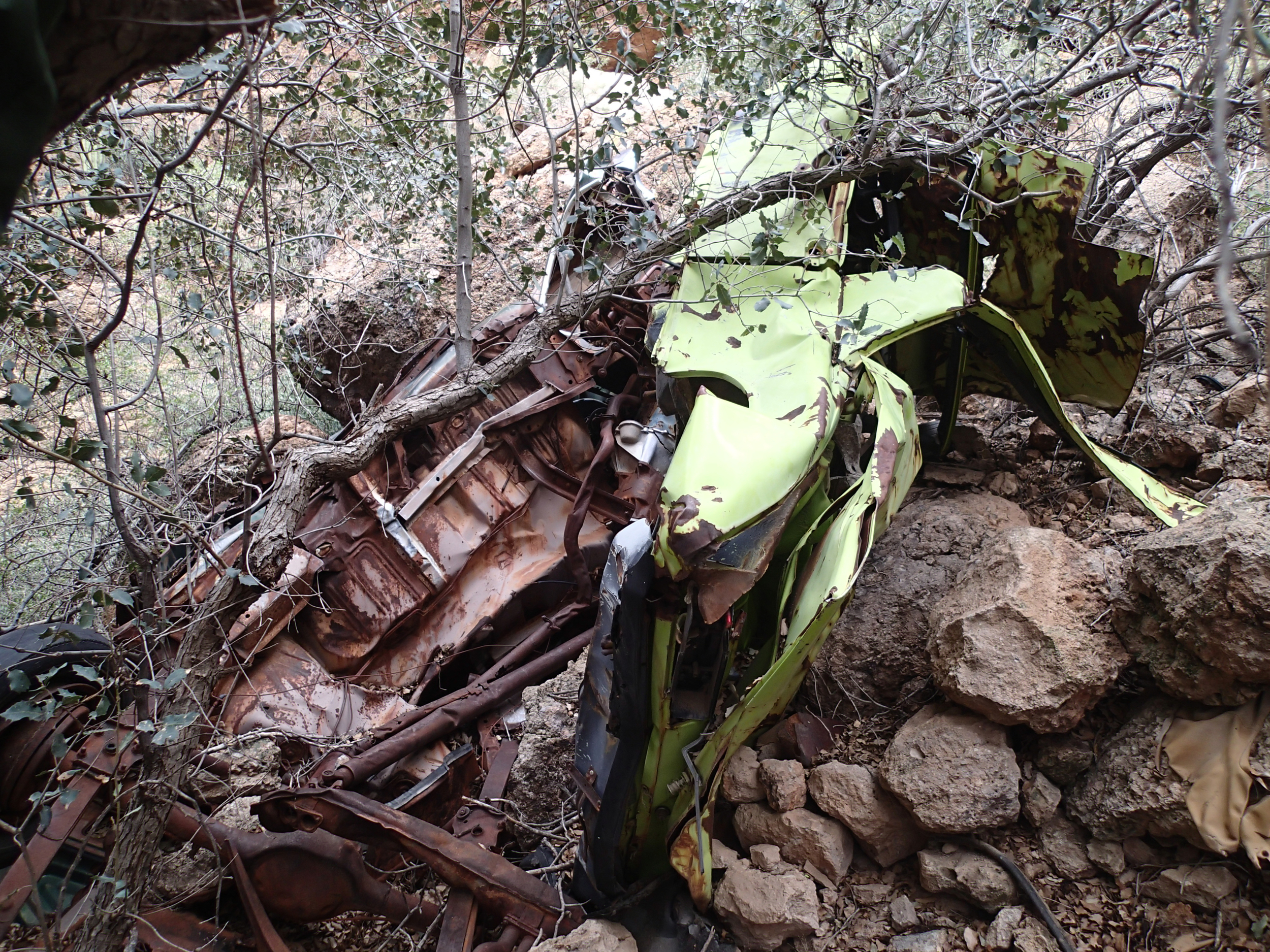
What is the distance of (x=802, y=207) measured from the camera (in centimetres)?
378

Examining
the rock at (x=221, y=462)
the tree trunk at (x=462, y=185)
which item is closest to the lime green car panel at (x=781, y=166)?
the tree trunk at (x=462, y=185)

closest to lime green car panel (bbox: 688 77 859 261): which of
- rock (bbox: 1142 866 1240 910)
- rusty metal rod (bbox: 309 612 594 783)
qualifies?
rusty metal rod (bbox: 309 612 594 783)

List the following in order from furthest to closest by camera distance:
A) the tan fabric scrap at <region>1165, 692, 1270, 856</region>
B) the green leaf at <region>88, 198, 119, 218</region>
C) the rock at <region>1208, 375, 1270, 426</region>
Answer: the rock at <region>1208, 375, 1270, 426</region>
the tan fabric scrap at <region>1165, 692, 1270, 856</region>
the green leaf at <region>88, 198, 119, 218</region>

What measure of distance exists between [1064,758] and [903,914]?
81cm

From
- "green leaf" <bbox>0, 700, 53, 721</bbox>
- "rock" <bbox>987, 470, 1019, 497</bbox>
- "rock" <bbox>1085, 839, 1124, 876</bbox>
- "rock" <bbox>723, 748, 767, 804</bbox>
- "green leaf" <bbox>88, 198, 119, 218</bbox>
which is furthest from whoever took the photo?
"rock" <bbox>987, 470, 1019, 497</bbox>

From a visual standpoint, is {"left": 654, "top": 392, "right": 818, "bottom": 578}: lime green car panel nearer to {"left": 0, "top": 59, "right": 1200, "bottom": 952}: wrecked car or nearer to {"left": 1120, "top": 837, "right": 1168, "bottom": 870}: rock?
{"left": 0, "top": 59, "right": 1200, "bottom": 952}: wrecked car

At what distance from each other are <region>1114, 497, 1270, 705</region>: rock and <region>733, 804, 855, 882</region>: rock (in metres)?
1.27

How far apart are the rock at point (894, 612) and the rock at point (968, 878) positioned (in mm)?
685

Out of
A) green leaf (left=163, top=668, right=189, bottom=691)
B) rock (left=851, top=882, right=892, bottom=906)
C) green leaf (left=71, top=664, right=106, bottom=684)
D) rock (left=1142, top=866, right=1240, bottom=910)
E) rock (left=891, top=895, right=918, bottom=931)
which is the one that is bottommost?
rock (left=1142, top=866, right=1240, bottom=910)

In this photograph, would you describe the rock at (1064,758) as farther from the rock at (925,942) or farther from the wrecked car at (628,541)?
the wrecked car at (628,541)

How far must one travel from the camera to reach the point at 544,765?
3.47m

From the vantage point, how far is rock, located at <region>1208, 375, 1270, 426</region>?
12.9 feet

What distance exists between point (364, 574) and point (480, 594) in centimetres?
63

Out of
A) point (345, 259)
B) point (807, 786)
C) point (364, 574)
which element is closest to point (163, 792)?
point (364, 574)
